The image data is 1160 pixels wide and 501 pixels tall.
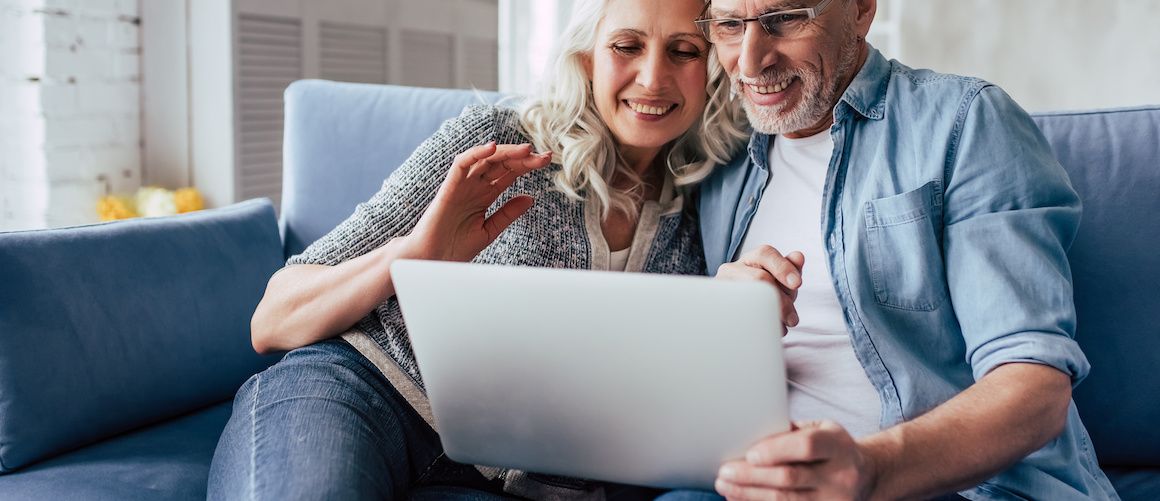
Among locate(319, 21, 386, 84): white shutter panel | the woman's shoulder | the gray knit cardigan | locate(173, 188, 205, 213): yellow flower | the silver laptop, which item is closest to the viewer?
the silver laptop

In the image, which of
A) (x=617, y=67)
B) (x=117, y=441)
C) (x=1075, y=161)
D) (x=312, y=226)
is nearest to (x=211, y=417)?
(x=117, y=441)

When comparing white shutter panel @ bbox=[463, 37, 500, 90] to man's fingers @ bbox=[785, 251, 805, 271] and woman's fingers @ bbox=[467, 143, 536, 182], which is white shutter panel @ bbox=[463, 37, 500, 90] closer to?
woman's fingers @ bbox=[467, 143, 536, 182]

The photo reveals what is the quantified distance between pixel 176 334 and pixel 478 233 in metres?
0.55

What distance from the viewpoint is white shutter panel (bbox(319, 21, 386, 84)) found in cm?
351

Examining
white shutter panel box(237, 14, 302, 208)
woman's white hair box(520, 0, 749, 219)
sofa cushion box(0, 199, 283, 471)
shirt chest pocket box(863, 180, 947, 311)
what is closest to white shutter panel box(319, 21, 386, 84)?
white shutter panel box(237, 14, 302, 208)

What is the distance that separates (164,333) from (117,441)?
175 mm

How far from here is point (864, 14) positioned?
4.86ft

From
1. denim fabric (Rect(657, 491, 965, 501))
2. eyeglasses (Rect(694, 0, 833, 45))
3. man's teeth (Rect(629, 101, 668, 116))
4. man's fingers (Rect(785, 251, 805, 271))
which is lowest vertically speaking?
denim fabric (Rect(657, 491, 965, 501))

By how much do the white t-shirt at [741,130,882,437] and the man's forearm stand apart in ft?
0.77

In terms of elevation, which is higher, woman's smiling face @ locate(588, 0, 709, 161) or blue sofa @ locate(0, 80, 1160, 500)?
woman's smiling face @ locate(588, 0, 709, 161)

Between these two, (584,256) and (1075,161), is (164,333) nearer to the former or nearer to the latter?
(584,256)

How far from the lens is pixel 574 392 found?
38.5 inches

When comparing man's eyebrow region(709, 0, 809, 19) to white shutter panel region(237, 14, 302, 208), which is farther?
white shutter panel region(237, 14, 302, 208)

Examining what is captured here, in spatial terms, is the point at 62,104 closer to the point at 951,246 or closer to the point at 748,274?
the point at 748,274
